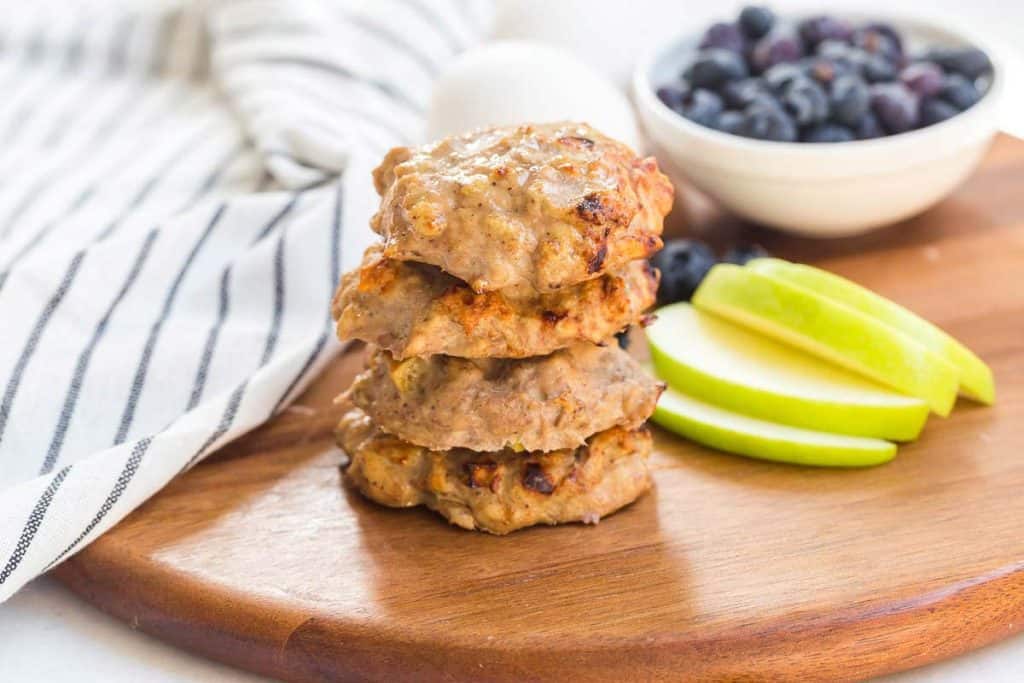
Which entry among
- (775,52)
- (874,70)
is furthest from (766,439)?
(775,52)

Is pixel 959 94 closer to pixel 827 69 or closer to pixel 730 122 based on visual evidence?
pixel 827 69

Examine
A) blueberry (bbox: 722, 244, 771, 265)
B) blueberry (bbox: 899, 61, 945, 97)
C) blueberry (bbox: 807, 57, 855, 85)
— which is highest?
blueberry (bbox: 807, 57, 855, 85)

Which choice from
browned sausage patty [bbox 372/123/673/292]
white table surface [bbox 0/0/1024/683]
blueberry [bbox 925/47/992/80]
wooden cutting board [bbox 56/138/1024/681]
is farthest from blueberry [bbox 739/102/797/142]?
white table surface [bbox 0/0/1024/683]

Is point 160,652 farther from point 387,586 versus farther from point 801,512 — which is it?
point 801,512

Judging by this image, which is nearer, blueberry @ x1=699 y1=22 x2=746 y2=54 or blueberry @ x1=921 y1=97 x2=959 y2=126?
blueberry @ x1=921 y1=97 x2=959 y2=126

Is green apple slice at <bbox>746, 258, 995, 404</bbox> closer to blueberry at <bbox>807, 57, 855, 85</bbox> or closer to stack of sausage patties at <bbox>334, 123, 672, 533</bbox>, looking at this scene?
stack of sausage patties at <bbox>334, 123, 672, 533</bbox>
